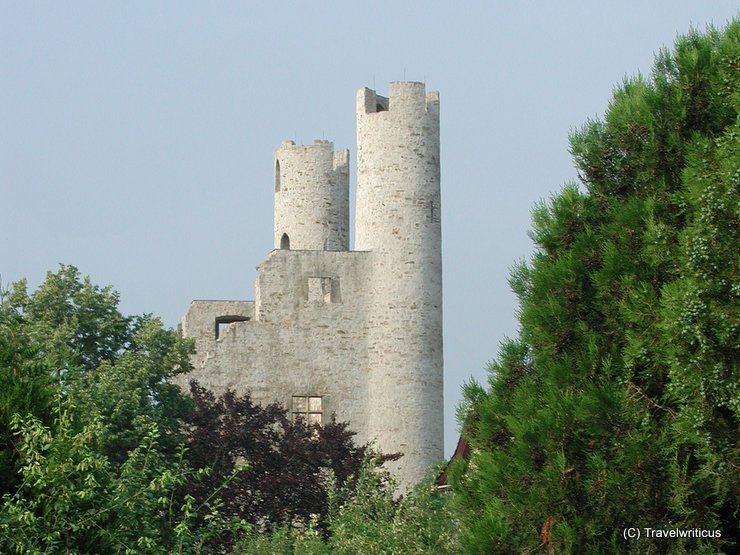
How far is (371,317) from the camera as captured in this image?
4047 centimetres

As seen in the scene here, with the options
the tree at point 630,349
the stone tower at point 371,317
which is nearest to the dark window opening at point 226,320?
the stone tower at point 371,317

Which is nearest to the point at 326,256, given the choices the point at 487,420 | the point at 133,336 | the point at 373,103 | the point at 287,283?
the point at 287,283

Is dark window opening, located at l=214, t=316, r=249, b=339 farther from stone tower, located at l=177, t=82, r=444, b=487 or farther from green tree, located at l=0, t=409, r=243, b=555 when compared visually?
green tree, located at l=0, t=409, r=243, b=555

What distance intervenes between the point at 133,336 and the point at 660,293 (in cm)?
2081

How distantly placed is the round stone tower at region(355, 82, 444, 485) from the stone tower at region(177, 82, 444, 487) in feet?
0.07

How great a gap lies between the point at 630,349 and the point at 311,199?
3124 centimetres

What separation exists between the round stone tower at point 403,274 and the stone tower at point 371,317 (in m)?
0.02

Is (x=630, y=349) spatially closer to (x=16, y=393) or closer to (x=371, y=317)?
(x=16, y=393)

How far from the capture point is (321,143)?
1807 inches

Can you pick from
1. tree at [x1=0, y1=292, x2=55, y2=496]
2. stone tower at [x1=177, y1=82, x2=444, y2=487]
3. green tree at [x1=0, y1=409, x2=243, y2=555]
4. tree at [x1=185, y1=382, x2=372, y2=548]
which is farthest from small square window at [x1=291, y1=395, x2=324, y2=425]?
green tree at [x1=0, y1=409, x2=243, y2=555]

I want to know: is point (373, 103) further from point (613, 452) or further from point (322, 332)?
point (613, 452)

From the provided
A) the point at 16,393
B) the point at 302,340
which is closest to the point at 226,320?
the point at 302,340

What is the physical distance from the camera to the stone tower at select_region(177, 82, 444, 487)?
39.9 m

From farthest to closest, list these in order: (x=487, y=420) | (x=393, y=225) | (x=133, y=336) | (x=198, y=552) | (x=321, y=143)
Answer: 1. (x=321, y=143)
2. (x=393, y=225)
3. (x=133, y=336)
4. (x=487, y=420)
5. (x=198, y=552)
